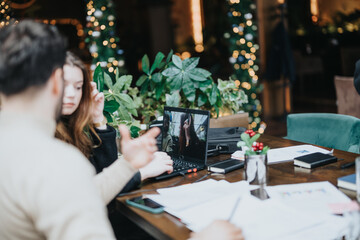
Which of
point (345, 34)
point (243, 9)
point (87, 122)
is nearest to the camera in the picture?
point (87, 122)

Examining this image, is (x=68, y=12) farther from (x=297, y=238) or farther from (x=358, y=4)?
(x=297, y=238)

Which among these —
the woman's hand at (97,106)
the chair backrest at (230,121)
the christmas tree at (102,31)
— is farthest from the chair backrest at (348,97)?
the woman's hand at (97,106)

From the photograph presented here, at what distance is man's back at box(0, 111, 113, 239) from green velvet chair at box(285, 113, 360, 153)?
1.79 m

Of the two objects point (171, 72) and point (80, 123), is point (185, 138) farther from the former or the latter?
point (171, 72)

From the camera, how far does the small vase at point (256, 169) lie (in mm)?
1461

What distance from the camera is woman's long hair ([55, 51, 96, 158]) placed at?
1.73 m

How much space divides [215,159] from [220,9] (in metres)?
7.28

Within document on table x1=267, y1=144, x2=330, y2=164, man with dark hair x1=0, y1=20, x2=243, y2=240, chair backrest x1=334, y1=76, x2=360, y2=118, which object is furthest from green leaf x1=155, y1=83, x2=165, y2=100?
chair backrest x1=334, y1=76, x2=360, y2=118

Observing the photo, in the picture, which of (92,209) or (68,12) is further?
(68,12)

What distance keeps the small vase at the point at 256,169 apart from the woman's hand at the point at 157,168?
1.15ft

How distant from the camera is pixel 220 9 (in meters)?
8.62

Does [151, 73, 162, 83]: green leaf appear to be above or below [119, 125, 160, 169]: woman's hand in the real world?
above

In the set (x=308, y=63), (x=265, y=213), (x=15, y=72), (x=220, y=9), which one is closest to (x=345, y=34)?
(x=308, y=63)

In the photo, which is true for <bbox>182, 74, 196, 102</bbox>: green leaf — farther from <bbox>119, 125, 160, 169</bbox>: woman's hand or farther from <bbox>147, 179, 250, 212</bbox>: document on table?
<bbox>119, 125, 160, 169</bbox>: woman's hand
